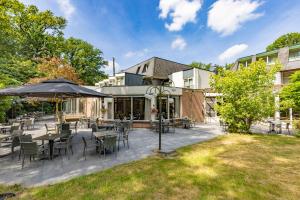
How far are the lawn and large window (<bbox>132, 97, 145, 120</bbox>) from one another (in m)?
8.54

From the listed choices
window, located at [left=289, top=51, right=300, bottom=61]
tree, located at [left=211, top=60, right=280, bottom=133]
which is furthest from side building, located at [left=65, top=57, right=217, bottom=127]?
window, located at [left=289, top=51, right=300, bottom=61]

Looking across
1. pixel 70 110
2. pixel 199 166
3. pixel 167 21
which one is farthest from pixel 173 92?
pixel 70 110

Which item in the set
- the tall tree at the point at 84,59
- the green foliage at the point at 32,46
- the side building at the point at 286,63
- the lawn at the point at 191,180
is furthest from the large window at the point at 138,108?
the tall tree at the point at 84,59

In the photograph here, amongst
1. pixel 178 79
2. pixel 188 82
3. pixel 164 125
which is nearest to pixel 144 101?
pixel 164 125

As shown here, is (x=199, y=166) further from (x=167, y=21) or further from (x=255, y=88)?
(x=167, y=21)

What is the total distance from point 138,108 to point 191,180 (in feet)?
36.5

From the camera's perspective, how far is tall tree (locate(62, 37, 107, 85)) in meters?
35.9

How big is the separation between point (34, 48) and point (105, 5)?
26.2 metres

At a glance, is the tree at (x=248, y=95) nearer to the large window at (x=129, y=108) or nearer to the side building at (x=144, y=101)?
the side building at (x=144, y=101)

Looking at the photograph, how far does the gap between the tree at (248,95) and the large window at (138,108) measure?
6.58 meters

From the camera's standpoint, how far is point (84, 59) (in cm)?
3659

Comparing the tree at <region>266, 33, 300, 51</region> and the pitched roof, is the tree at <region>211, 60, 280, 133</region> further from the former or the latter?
the tree at <region>266, 33, 300, 51</region>

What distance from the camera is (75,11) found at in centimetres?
1439

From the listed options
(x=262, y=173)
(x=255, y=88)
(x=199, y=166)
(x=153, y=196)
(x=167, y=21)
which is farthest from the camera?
(x=167, y=21)
